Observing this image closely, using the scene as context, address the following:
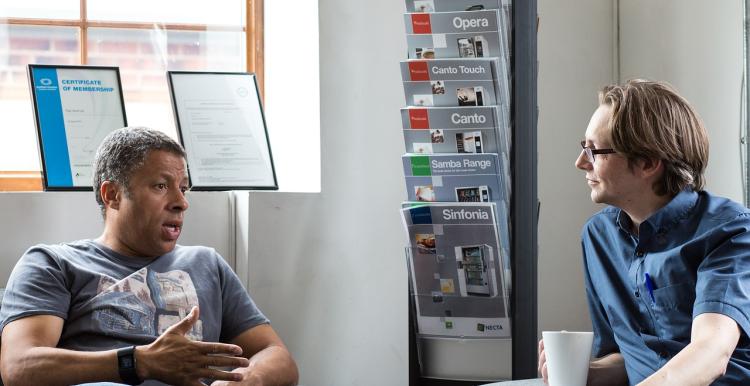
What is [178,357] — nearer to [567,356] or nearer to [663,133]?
[567,356]

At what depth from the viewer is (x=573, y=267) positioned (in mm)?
3324

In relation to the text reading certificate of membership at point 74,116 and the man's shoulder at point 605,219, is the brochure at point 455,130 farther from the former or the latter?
the text reading certificate of membership at point 74,116

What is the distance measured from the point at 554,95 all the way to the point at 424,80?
858 millimetres

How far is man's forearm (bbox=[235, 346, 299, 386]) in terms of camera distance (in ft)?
6.84

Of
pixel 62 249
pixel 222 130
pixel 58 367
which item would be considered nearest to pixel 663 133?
pixel 58 367

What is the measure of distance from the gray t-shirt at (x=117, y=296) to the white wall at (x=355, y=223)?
55 cm

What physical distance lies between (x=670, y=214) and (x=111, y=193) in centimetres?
133

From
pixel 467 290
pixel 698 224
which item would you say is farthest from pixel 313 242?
pixel 698 224

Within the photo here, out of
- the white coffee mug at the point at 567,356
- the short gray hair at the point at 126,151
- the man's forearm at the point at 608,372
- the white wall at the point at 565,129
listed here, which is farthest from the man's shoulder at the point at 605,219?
the white wall at the point at 565,129

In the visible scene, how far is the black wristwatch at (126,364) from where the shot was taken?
1.90 meters

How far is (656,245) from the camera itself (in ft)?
5.54

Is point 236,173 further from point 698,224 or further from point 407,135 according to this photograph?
point 698,224

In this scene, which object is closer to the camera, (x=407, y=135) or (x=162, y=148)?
(x=162, y=148)

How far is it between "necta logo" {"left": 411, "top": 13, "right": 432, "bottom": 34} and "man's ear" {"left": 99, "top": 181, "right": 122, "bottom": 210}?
0.94 m
